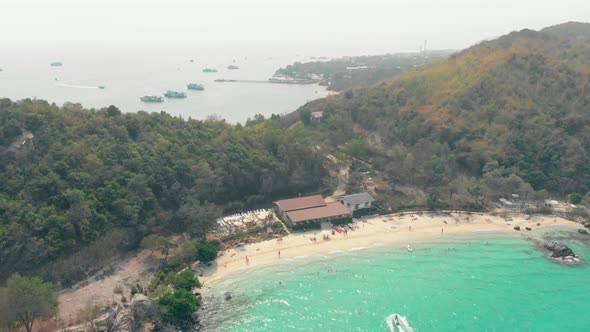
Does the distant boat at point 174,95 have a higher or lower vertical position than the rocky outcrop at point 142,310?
higher

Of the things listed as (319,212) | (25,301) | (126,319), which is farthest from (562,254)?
(25,301)

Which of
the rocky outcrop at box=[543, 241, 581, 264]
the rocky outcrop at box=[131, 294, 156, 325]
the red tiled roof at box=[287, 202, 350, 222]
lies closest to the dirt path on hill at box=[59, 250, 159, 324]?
the rocky outcrop at box=[131, 294, 156, 325]

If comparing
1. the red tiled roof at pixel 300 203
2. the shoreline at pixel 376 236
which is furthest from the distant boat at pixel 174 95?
the shoreline at pixel 376 236

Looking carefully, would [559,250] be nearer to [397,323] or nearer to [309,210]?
[397,323]

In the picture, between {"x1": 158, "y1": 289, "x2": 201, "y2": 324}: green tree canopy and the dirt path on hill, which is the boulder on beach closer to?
{"x1": 158, "y1": 289, "x2": 201, "y2": 324}: green tree canopy

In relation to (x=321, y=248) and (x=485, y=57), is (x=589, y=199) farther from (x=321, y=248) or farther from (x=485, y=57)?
(x=485, y=57)

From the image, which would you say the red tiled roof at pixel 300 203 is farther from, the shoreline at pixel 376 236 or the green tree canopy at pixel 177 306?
the green tree canopy at pixel 177 306
